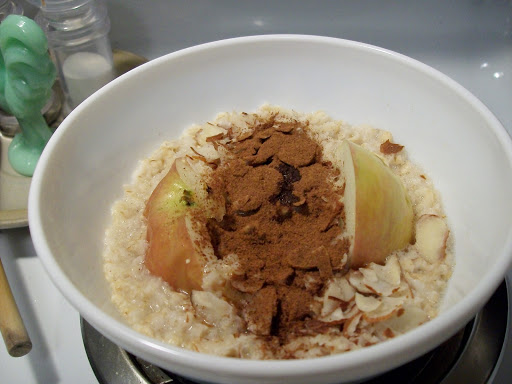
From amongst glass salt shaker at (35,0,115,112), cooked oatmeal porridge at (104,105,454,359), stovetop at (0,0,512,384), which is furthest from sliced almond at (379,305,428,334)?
glass salt shaker at (35,0,115,112)

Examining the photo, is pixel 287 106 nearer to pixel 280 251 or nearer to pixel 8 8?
pixel 280 251

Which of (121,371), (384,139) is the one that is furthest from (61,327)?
(384,139)

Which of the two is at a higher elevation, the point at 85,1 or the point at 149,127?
the point at 85,1

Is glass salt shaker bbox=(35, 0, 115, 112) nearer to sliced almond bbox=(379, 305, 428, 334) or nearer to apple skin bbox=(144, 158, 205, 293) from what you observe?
apple skin bbox=(144, 158, 205, 293)

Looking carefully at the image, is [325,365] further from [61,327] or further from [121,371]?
[61,327]

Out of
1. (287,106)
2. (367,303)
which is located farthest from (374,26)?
(367,303)

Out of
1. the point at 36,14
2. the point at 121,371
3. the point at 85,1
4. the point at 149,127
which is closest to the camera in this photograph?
the point at 121,371
